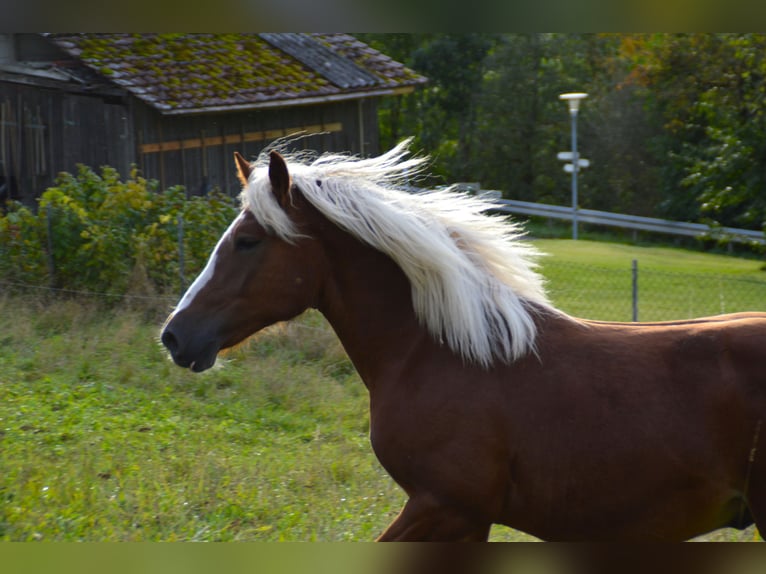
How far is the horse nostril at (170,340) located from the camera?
3.68 metres

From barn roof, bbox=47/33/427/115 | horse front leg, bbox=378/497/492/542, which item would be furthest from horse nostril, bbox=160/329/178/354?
barn roof, bbox=47/33/427/115

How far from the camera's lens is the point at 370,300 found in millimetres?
3777

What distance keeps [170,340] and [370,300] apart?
81cm

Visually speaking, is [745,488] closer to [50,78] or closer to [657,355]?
[657,355]

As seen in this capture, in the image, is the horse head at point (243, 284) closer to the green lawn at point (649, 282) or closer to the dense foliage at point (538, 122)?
the green lawn at point (649, 282)

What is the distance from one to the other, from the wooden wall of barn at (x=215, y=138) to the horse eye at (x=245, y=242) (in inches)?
433

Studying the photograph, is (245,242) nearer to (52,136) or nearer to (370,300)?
(370,300)

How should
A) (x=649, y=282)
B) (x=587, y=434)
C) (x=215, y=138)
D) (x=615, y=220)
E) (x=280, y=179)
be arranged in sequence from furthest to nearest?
(x=615, y=220), (x=649, y=282), (x=215, y=138), (x=280, y=179), (x=587, y=434)

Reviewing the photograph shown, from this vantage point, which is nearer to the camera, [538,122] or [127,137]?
[127,137]

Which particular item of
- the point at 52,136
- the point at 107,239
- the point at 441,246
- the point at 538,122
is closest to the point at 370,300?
the point at 441,246

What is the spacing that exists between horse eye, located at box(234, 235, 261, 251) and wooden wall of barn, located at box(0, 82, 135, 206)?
10.5m

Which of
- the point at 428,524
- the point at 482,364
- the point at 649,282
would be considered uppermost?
the point at 482,364

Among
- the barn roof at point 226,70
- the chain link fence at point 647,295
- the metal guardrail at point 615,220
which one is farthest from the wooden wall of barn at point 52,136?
the metal guardrail at point 615,220

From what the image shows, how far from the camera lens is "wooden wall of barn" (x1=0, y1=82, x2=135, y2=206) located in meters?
13.2
